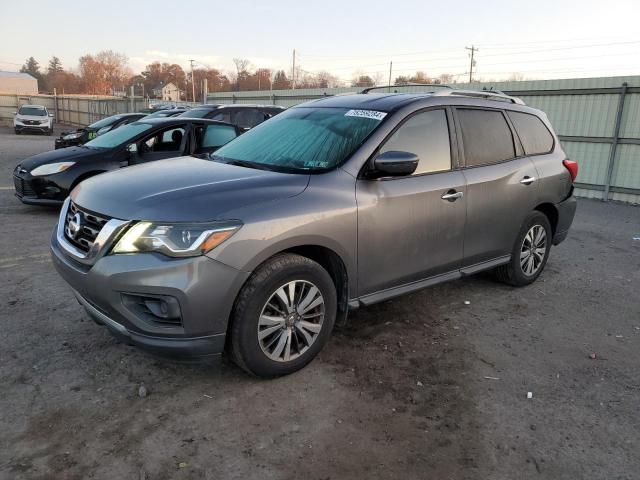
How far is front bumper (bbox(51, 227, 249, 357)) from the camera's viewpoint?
8.93ft

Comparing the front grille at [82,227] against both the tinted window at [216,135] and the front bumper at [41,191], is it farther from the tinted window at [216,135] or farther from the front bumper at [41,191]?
the tinted window at [216,135]

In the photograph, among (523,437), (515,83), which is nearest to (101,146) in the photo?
(523,437)

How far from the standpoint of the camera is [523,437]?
277 cm

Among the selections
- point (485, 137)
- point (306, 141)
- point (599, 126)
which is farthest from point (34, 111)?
point (485, 137)

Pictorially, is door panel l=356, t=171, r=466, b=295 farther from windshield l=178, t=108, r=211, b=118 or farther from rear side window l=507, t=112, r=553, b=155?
windshield l=178, t=108, r=211, b=118

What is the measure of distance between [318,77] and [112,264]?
76.0 metres

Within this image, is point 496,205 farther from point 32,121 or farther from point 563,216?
point 32,121

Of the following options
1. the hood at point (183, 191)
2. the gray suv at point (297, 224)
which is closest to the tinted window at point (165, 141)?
the gray suv at point (297, 224)

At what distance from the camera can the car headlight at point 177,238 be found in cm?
275

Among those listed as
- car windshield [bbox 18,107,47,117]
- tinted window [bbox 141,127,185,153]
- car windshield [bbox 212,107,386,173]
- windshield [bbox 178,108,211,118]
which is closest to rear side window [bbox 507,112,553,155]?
car windshield [bbox 212,107,386,173]

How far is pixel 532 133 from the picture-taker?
16.6ft

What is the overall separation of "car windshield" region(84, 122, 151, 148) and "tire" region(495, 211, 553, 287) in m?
5.86

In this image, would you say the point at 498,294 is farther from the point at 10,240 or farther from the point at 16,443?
the point at 10,240

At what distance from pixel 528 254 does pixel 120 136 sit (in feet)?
20.8
